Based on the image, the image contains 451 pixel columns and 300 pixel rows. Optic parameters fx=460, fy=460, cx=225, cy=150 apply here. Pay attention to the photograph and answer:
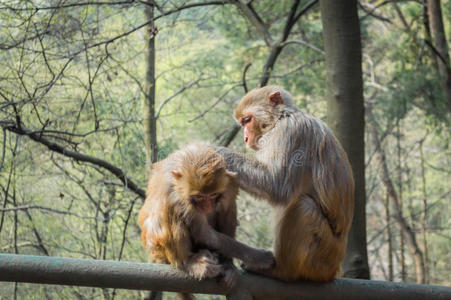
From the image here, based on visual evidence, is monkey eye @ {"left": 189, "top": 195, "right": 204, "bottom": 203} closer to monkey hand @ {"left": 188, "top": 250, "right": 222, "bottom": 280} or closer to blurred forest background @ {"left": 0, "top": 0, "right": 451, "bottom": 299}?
monkey hand @ {"left": 188, "top": 250, "right": 222, "bottom": 280}

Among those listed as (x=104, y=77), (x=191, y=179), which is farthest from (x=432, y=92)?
(x=191, y=179)

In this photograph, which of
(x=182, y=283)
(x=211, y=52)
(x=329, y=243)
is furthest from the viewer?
(x=211, y=52)

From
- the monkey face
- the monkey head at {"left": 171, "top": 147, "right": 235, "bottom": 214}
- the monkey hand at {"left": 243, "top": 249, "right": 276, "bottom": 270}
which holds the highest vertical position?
the monkey head at {"left": 171, "top": 147, "right": 235, "bottom": 214}

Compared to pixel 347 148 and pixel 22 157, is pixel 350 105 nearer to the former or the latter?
pixel 347 148

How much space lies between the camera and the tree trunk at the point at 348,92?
198 inches

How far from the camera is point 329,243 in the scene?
11.5ft

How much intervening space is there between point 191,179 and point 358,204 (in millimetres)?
2579

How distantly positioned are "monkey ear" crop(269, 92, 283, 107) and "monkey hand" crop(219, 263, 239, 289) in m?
1.57

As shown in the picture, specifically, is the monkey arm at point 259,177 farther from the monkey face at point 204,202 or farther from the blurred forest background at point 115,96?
the blurred forest background at point 115,96

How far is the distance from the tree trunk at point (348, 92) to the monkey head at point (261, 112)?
1106 mm

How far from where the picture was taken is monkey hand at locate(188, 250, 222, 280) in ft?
10.3

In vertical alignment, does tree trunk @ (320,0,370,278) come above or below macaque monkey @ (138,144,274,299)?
above

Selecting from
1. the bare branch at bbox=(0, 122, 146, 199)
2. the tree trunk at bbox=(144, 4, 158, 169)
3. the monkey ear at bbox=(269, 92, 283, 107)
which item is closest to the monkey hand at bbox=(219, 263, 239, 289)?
the monkey ear at bbox=(269, 92, 283, 107)

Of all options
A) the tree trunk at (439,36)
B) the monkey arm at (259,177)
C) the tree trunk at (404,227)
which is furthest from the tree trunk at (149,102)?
the tree trunk at (404,227)
